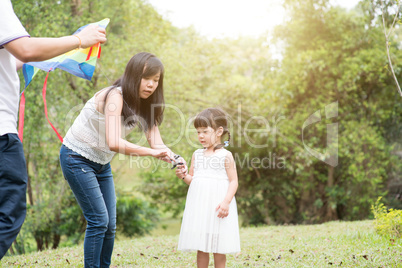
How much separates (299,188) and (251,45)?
12.5 meters

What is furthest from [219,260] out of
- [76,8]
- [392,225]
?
[76,8]

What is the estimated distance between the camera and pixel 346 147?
8.49m

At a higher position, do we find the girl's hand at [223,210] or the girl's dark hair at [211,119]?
the girl's dark hair at [211,119]

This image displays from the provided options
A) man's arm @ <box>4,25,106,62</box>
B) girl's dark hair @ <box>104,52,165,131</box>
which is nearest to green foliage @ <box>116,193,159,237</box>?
girl's dark hair @ <box>104,52,165,131</box>

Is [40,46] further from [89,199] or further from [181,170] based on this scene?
[181,170]

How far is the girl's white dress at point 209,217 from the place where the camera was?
2926 millimetres

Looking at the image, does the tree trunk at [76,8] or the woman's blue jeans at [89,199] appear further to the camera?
the tree trunk at [76,8]

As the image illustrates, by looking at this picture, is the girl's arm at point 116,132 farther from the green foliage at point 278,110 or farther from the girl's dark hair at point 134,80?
the green foliage at point 278,110

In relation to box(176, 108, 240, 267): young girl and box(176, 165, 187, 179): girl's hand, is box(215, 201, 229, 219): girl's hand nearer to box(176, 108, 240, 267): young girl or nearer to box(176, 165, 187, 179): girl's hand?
box(176, 108, 240, 267): young girl

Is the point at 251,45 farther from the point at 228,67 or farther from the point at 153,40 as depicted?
the point at 153,40

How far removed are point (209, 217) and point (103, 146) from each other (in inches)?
38.2

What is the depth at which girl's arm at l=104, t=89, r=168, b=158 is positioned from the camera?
2508mm

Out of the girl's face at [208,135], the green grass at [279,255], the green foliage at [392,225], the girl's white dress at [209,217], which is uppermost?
the girl's face at [208,135]

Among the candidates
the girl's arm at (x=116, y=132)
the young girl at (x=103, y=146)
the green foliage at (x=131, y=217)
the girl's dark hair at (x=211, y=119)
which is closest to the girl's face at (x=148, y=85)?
the young girl at (x=103, y=146)
